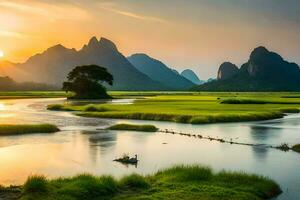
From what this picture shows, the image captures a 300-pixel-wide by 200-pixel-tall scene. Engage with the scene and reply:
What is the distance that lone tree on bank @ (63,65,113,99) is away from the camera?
15125 centimetres

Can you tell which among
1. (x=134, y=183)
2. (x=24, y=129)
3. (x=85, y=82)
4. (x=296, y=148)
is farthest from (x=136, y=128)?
(x=85, y=82)

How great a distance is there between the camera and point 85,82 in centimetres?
15075

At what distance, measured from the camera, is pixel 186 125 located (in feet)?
210

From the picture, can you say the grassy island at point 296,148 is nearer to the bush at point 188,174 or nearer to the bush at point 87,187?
the bush at point 188,174

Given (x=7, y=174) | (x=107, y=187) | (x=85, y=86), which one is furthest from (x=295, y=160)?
(x=85, y=86)

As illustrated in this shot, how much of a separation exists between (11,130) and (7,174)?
24.5 meters

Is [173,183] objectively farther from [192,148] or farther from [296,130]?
[296,130]

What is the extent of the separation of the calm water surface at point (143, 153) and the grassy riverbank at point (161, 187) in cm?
212

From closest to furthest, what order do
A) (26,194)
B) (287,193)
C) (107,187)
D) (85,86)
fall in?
(26,194) < (107,187) < (287,193) < (85,86)

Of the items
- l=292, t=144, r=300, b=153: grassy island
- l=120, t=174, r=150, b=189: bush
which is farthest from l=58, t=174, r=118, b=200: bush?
l=292, t=144, r=300, b=153: grassy island

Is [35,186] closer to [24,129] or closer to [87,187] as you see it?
[87,187]

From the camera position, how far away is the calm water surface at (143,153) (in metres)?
31.5

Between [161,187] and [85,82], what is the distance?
129 m

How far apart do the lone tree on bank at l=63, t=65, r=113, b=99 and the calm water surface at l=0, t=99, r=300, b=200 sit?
9296 cm
